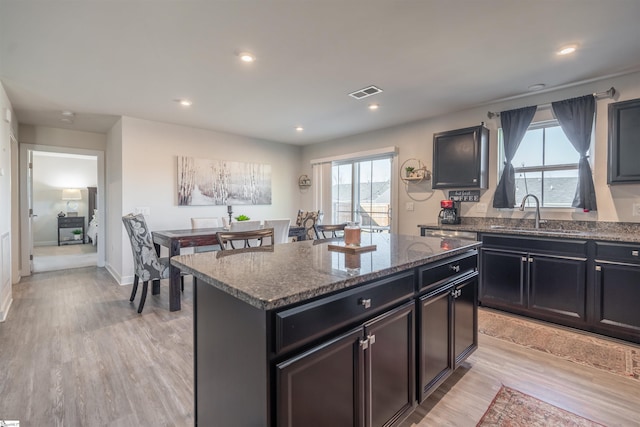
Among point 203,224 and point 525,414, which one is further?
point 203,224

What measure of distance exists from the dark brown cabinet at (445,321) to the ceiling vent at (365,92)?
2.12 m

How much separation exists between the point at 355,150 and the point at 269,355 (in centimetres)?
487

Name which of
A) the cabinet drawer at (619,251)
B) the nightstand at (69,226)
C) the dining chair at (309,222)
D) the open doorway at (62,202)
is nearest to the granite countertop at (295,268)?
the cabinet drawer at (619,251)

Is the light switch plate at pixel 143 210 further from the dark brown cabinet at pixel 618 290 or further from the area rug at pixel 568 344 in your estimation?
the dark brown cabinet at pixel 618 290

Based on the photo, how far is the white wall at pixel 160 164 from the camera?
14.2 ft

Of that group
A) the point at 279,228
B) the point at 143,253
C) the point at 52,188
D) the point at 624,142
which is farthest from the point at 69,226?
the point at 624,142

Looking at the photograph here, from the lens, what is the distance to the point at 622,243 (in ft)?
8.20

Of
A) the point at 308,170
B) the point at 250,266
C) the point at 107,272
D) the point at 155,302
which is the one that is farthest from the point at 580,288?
the point at 107,272

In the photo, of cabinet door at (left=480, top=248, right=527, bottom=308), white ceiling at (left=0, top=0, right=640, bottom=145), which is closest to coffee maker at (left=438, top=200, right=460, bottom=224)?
cabinet door at (left=480, top=248, right=527, bottom=308)

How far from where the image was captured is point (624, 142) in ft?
9.18

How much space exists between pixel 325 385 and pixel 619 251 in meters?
2.88

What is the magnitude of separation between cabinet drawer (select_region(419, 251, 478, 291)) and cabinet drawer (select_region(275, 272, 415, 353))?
0.52ft

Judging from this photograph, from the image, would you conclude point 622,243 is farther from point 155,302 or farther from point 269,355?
point 155,302

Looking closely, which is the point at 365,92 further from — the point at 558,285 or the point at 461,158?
the point at 558,285
